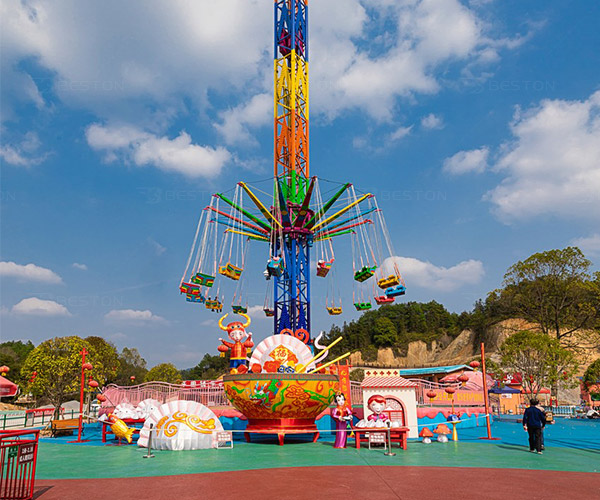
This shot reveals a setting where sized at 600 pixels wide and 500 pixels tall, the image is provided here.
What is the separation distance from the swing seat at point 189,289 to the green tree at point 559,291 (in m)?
39.1

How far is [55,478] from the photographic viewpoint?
9.19 meters

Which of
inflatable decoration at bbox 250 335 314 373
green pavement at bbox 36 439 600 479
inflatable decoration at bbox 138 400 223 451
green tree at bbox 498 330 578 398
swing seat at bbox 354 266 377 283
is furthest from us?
green tree at bbox 498 330 578 398

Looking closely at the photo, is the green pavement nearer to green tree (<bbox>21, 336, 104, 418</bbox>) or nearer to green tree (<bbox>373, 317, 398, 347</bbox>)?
green tree (<bbox>21, 336, 104, 418</bbox>)

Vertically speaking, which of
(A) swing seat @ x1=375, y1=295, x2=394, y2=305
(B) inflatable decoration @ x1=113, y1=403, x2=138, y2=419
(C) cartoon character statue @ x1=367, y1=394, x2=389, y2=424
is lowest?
(B) inflatable decoration @ x1=113, y1=403, x2=138, y2=419

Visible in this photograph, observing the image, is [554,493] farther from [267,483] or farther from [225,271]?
[225,271]

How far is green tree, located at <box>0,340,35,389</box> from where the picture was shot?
60.4 meters

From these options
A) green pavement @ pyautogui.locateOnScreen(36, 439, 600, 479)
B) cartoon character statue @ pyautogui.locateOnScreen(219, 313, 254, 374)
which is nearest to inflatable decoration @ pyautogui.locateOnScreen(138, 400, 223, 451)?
green pavement @ pyautogui.locateOnScreen(36, 439, 600, 479)

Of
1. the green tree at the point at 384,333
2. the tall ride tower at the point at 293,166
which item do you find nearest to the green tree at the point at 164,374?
the tall ride tower at the point at 293,166

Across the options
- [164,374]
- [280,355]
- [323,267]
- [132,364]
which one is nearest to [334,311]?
[323,267]

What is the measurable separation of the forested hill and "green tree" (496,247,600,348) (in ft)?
86.7

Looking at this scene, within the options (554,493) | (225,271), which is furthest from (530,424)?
(225,271)

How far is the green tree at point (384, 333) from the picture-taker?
89.8m

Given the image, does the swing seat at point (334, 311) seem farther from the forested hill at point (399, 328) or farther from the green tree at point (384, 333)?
the green tree at point (384, 333)

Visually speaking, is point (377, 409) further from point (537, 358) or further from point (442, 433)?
point (537, 358)
